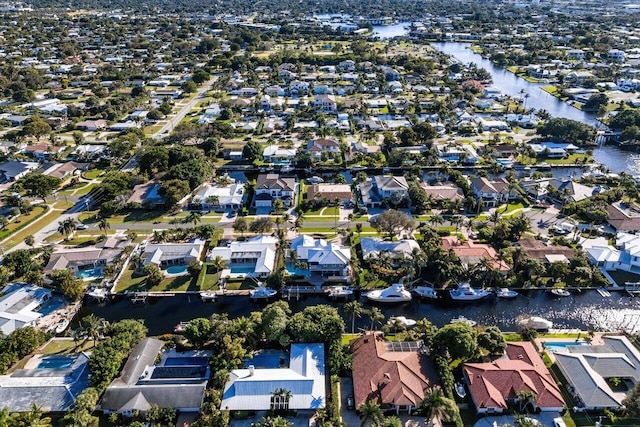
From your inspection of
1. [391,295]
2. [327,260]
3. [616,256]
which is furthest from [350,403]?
[616,256]

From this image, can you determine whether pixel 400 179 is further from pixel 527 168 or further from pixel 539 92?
pixel 539 92

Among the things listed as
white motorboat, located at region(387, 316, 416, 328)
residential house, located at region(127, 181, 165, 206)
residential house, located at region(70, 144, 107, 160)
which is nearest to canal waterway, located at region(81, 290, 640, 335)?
white motorboat, located at region(387, 316, 416, 328)

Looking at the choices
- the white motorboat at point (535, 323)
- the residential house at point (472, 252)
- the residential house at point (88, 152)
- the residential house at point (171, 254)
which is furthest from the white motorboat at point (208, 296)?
the residential house at point (88, 152)

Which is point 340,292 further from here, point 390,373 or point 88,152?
point 88,152

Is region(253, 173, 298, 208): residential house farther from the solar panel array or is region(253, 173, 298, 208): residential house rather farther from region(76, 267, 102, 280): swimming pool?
the solar panel array

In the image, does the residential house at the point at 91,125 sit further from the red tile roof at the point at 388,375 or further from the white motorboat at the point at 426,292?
the red tile roof at the point at 388,375

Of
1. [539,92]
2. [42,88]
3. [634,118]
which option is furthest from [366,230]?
[42,88]
